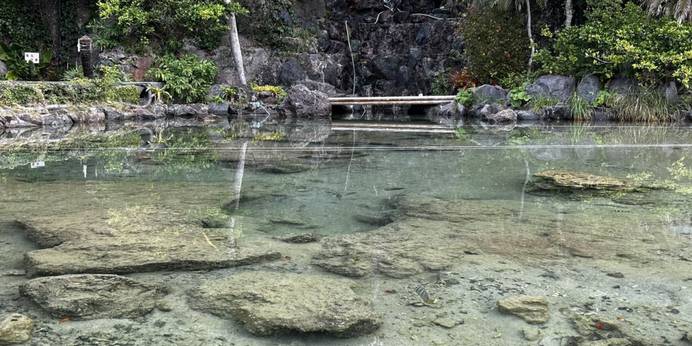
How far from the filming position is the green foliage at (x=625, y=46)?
1237cm

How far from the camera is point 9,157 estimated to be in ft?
22.3

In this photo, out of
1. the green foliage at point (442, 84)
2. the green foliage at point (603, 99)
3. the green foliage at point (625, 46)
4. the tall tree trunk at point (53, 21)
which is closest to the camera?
the green foliage at point (625, 46)

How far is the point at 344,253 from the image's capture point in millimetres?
3150

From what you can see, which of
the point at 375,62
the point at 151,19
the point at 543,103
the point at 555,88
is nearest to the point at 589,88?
the point at 555,88

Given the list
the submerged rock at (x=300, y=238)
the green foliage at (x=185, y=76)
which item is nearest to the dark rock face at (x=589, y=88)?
the green foliage at (x=185, y=76)

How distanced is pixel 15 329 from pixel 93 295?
353 mm

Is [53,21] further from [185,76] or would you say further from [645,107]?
[645,107]

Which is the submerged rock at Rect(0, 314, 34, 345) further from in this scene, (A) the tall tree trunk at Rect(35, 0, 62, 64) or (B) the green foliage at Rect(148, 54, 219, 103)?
(A) the tall tree trunk at Rect(35, 0, 62, 64)

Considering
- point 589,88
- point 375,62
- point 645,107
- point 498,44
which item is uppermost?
point 498,44

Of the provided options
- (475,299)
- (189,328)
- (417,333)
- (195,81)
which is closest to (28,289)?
(189,328)

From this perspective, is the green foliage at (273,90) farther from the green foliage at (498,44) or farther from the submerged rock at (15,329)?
the submerged rock at (15,329)

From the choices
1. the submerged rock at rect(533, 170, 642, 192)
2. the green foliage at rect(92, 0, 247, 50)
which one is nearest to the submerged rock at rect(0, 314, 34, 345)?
the submerged rock at rect(533, 170, 642, 192)

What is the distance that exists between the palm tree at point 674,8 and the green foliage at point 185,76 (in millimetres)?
11699

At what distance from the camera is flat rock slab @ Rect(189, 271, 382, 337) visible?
216 cm
